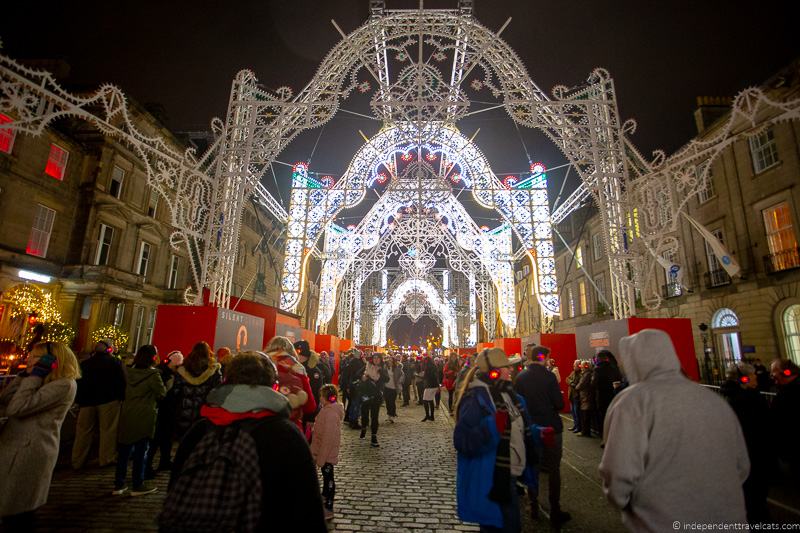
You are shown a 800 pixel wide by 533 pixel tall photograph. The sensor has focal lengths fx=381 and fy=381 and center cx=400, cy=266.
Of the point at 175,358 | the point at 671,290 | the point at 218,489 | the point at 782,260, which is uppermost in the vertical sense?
the point at 782,260

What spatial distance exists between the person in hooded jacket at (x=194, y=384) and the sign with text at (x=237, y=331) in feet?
6.23

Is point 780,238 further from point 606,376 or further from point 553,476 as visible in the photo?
point 553,476

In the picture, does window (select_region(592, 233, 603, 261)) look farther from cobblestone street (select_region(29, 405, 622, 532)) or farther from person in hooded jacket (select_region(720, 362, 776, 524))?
person in hooded jacket (select_region(720, 362, 776, 524))

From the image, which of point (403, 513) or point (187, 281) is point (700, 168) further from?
point (187, 281)

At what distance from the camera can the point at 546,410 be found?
476 cm

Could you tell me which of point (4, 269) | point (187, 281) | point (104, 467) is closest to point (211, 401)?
point (104, 467)

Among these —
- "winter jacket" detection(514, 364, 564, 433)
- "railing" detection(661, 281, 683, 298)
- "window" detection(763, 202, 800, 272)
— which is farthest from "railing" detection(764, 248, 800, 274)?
"winter jacket" detection(514, 364, 564, 433)

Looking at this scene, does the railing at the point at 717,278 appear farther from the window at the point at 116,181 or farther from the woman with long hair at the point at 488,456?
the window at the point at 116,181

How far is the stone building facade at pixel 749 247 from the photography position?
13.3 m

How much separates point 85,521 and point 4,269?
1593 centimetres

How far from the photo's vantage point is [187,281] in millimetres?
24984

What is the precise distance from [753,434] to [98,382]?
861cm

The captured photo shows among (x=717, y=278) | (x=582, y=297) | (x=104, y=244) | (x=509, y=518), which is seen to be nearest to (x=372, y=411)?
(x=509, y=518)

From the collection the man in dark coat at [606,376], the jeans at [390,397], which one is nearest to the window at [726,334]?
the man in dark coat at [606,376]
